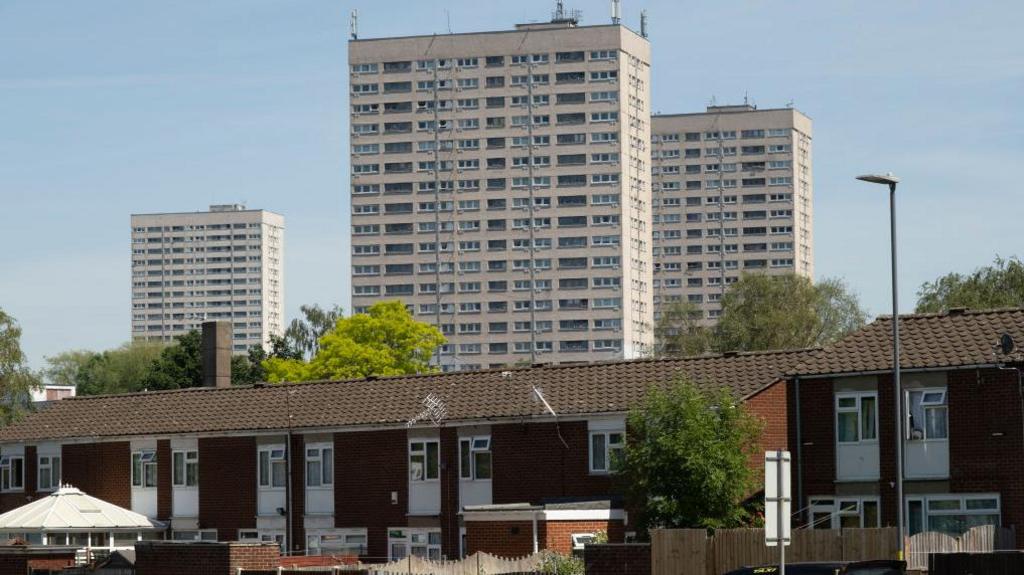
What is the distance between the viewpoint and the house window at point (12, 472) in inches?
2638

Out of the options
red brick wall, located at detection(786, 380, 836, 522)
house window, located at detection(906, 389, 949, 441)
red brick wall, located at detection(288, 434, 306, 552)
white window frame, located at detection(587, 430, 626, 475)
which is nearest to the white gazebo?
red brick wall, located at detection(288, 434, 306, 552)

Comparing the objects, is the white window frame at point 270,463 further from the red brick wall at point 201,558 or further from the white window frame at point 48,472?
the red brick wall at point 201,558

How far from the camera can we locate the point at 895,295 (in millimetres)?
38594

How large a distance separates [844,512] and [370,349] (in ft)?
188

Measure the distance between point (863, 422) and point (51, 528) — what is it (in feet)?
85.2

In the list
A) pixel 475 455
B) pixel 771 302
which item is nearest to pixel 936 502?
pixel 475 455

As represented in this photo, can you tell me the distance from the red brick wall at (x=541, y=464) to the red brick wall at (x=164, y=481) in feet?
45.1

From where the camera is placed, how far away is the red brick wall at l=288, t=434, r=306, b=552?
5866 cm

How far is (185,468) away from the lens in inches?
2436

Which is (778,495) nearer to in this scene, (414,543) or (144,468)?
(414,543)

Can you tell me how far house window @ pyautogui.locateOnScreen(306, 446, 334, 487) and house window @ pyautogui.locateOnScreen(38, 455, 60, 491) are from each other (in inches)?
474

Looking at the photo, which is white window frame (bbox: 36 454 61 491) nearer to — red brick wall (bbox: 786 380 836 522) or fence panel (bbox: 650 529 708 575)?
red brick wall (bbox: 786 380 836 522)

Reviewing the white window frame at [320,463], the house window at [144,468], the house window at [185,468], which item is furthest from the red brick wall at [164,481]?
the white window frame at [320,463]

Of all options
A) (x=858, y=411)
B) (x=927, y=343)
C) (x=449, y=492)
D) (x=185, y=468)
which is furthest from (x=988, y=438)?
(x=185, y=468)
